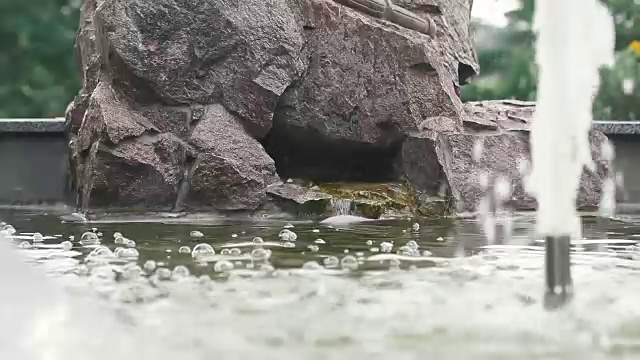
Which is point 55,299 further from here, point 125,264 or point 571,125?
point 571,125

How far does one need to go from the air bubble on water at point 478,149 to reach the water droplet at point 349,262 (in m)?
3.12

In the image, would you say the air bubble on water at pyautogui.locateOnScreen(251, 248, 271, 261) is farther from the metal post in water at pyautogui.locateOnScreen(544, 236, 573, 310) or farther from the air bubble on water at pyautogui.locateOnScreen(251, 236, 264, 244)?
the metal post in water at pyautogui.locateOnScreen(544, 236, 573, 310)

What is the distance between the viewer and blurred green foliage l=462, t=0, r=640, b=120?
45.1 feet

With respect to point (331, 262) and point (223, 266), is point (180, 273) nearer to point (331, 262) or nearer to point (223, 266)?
point (223, 266)

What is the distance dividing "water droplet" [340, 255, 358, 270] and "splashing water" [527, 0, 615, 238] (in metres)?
0.93

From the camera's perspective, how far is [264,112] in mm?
5340

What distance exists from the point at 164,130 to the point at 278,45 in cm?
100

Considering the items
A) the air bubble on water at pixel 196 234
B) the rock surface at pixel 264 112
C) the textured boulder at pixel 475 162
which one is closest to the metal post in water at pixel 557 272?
the air bubble on water at pixel 196 234

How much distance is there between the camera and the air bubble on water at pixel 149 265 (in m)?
2.37

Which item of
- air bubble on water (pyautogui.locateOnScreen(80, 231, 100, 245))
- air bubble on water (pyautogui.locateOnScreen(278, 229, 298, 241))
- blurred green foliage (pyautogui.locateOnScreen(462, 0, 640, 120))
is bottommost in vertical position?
air bubble on water (pyautogui.locateOnScreen(80, 231, 100, 245))

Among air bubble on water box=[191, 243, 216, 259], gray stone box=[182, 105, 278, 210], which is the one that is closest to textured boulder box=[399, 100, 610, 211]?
gray stone box=[182, 105, 278, 210]

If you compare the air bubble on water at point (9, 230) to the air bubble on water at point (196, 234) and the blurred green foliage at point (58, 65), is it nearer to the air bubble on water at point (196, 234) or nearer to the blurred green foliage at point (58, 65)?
the air bubble on water at point (196, 234)

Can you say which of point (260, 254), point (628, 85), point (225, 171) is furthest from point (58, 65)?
point (260, 254)

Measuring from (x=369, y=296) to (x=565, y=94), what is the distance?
2.26 ft
